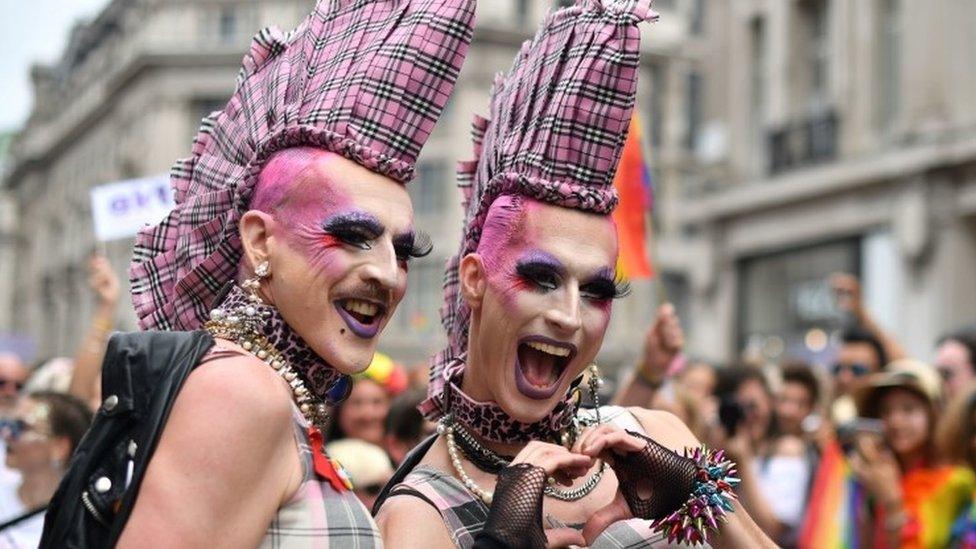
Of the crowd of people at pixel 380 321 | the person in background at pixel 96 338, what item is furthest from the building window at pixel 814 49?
the crowd of people at pixel 380 321

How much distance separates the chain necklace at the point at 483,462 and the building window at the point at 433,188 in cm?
4422

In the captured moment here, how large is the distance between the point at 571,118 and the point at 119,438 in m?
1.32

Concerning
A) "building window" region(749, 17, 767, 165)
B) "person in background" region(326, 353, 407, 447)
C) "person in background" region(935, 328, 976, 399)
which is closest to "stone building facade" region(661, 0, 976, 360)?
"building window" region(749, 17, 767, 165)

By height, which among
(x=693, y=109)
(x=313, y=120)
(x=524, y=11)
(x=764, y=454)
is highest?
(x=524, y=11)

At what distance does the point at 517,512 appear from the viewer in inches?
121

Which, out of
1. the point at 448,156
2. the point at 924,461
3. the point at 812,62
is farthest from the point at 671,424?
the point at 448,156

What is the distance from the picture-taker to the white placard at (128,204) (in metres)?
7.73

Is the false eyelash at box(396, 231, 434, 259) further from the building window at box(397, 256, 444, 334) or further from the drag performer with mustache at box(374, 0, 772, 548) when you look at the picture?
the building window at box(397, 256, 444, 334)

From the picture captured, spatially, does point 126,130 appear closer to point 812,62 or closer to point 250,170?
point 812,62

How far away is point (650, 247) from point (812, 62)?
1465 cm

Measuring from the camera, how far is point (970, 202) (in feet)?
58.6

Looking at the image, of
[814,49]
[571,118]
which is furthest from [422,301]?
[571,118]

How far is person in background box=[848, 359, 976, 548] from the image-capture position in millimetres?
6664

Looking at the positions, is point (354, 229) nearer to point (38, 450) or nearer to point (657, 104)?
point (38, 450)
